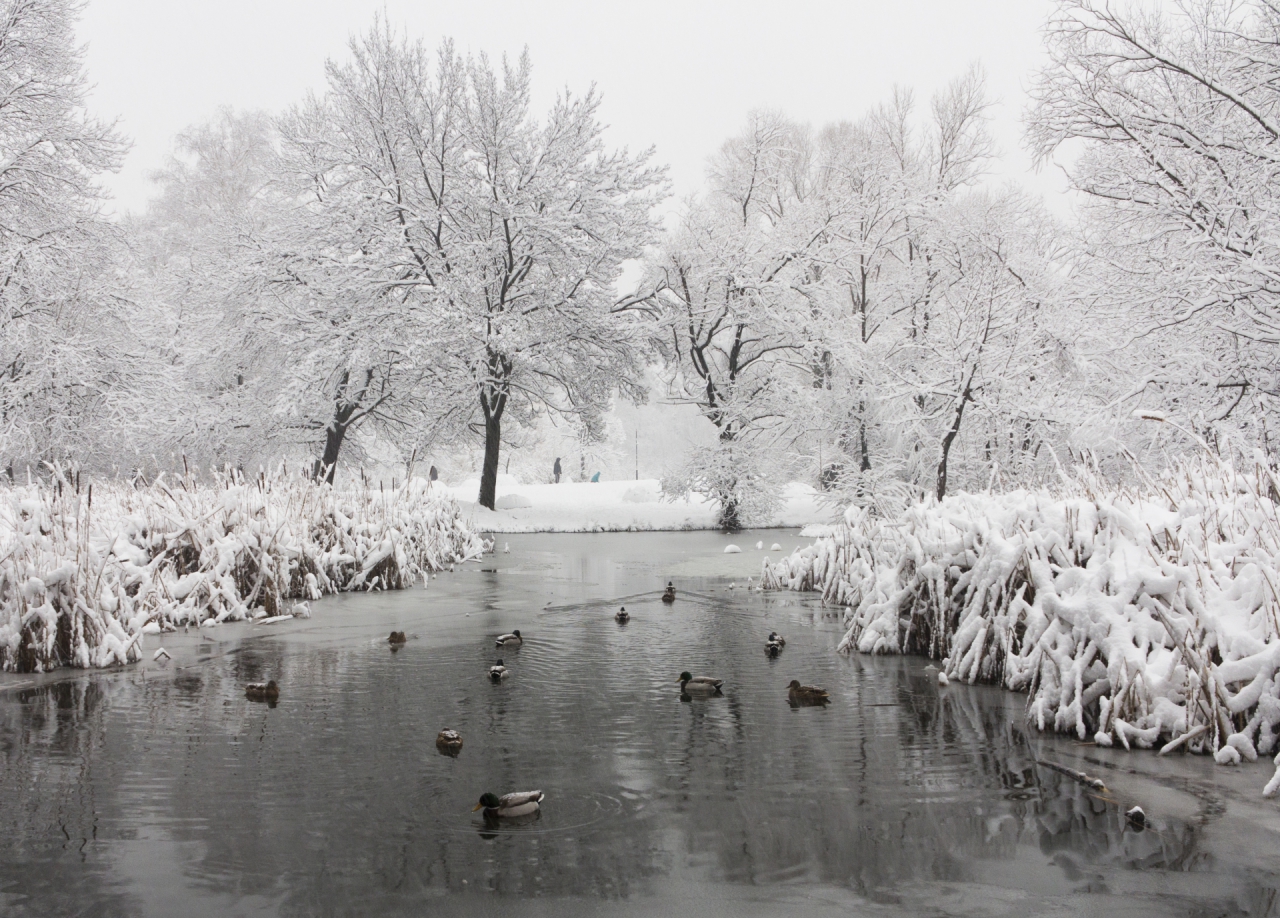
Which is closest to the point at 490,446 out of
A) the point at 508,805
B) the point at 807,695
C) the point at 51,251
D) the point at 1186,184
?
the point at 51,251

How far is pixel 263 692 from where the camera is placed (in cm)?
700

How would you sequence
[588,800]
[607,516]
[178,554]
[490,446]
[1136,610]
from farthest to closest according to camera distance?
[607,516]
[490,446]
[178,554]
[1136,610]
[588,800]

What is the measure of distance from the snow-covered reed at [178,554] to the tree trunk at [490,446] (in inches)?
396

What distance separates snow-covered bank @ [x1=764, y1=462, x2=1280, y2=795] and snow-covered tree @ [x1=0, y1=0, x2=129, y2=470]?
63.5ft

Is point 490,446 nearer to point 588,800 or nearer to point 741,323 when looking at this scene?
point 741,323

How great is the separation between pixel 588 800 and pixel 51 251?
2185 cm

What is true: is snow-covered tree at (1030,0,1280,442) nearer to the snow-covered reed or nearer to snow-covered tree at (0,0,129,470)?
the snow-covered reed

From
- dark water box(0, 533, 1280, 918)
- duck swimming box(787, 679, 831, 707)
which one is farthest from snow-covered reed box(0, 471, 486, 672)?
duck swimming box(787, 679, 831, 707)

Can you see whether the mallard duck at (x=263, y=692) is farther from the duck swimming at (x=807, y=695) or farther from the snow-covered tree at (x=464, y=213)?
the snow-covered tree at (x=464, y=213)

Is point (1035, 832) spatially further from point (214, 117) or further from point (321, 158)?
point (214, 117)

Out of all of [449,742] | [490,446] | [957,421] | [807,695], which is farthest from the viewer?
[490,446]

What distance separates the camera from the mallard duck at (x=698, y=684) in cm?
713

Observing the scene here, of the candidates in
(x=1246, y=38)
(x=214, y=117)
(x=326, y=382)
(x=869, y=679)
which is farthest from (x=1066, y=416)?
(x=214, y=117)

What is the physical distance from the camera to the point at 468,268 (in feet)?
86.3
